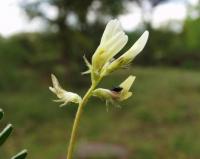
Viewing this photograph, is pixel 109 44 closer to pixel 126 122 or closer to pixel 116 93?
pixel 116 93

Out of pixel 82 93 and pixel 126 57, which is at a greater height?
pixel 126 57

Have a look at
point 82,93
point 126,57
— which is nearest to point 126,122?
point 82,93

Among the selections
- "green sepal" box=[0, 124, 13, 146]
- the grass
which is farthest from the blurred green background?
"green sepal" box=[0, 124, 13, 146]

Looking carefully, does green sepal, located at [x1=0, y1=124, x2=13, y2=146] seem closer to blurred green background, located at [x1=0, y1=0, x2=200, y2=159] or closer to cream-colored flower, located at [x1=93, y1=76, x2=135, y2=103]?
cream-colored flower, located at [x1=93, y1=76, x2=135, y2=103]

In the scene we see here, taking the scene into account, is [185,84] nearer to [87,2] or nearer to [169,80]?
[169,80]

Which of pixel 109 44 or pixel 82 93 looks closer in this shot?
pixel 109 44

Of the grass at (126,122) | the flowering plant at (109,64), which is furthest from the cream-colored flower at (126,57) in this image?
the grass at (126,122)
